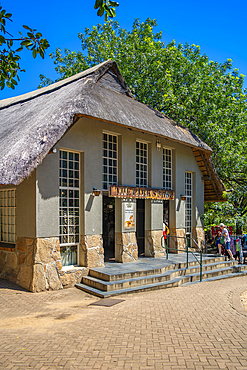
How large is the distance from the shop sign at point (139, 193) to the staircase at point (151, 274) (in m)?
2.48

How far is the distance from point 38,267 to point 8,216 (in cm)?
236

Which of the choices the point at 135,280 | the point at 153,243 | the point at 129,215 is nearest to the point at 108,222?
the point at 153,243

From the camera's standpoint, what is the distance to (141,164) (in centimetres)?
1291

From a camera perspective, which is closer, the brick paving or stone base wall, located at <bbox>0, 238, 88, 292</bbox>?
the brick paving

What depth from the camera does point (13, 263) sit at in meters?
9.70

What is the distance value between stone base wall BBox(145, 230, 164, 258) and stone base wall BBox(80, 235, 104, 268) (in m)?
3.00

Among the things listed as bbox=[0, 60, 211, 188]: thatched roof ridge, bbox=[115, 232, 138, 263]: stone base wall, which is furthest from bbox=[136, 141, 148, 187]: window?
bbox=[115, 232, 138, 263]: stone base wall

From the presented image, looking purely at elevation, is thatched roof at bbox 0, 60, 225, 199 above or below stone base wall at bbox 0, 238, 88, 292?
above

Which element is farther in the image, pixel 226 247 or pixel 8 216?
pixel 226 247

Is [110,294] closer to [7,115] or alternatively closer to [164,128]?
[164,128]

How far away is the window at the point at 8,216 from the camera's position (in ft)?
33.0

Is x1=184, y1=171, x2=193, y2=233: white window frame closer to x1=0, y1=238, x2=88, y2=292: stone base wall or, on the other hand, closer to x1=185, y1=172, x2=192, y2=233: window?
x1=185, y1=172, x2=192, y2=233: window

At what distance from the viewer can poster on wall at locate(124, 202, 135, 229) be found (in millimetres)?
11789

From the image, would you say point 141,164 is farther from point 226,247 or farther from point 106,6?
point 106,6
